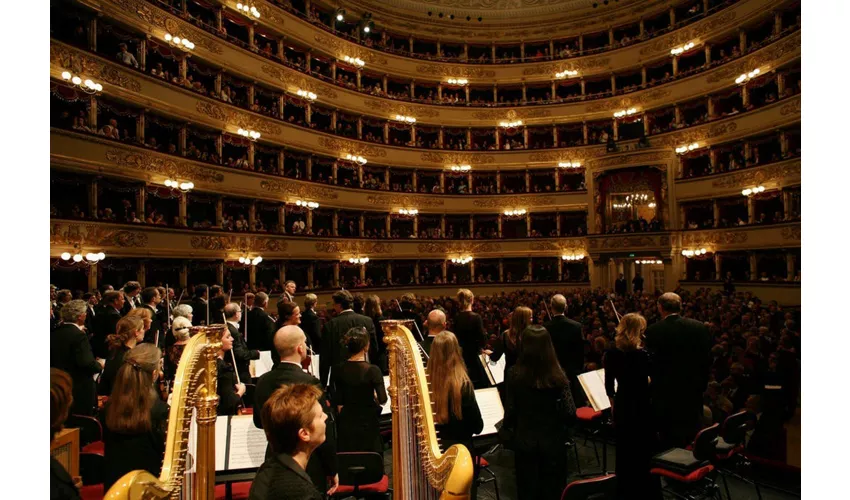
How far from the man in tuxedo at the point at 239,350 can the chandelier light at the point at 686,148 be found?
25.8 metres

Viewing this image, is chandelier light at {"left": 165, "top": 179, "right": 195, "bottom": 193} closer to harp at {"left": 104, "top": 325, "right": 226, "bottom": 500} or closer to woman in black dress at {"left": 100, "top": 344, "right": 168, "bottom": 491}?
woman in black dress at {"left": 100, "top": 344, "right": 168, "bottom": 491}

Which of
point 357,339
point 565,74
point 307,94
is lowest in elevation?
point 357,339

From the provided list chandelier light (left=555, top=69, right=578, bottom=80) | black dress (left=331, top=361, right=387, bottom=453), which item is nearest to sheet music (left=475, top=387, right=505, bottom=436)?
black dress (left=331, top=361, right=387, bottom=453)

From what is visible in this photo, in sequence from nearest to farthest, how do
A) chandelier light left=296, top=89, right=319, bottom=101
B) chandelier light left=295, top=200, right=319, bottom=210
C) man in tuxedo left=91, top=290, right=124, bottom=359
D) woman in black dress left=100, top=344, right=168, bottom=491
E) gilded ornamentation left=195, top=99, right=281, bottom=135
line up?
woman in black dress left=100, top=344, right=168, bottom=491, man in tuxedo left=91, top=290, right=124, bottom=359, gilded ornamentation left=195, top=99, right=281, bottom=135, chandelier light left=295, top=200, right=319, bottom=210, chandelier light left=296, top=89, right=319, bottom=101

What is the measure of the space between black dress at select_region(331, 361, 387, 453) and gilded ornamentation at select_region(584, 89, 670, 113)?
2818 centimetres

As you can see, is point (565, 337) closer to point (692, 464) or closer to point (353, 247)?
point (692, 464)

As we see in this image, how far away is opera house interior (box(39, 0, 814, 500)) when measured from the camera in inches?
150

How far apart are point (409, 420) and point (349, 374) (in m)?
1.30

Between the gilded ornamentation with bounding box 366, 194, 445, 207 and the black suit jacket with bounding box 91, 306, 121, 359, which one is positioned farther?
the gilded ornamentation with bounding box 366, 194, 445, 207

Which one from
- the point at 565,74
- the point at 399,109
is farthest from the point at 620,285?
the point at 399,109

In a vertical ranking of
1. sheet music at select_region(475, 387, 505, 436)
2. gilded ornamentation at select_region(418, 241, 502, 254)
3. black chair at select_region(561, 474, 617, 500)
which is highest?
gilded ornamentation at select_region(418, 241, 502, 254)

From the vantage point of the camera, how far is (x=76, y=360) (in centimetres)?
524

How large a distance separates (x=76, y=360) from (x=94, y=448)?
87 centimetres
